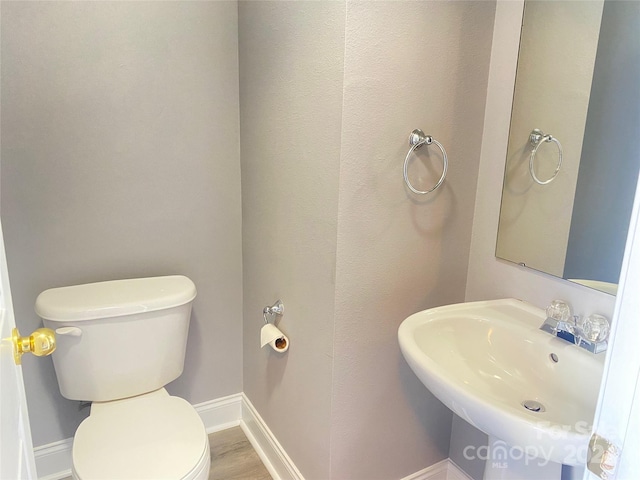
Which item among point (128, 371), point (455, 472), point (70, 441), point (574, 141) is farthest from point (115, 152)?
point (455, 472)

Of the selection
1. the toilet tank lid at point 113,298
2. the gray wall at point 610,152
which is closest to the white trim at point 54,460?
the toilet tank lid at point 113,298

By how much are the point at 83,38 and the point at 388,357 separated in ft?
4.99

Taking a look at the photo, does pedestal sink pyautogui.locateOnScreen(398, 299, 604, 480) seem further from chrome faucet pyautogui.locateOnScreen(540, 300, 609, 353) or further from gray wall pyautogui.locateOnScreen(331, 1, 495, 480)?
gray wall pyautogui.locateOnScreen(331, 1, 495, 480)

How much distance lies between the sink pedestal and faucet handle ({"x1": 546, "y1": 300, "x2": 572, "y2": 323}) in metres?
0.37

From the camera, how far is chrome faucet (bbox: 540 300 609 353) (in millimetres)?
1173

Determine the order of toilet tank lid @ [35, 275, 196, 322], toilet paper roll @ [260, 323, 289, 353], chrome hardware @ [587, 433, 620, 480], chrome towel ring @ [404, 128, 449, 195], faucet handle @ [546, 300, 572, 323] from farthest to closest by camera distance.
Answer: toilet paper roll @ [260, 323, 289, 353], toilet tank lid @ [35, 275, 196, 322], chrome towel ring @ [404, 128, 449, 195], faucet handle @ [546, 300, 572, 323], chrome hardware @ [587, 433, 620, 480]

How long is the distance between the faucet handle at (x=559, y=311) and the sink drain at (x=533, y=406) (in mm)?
234

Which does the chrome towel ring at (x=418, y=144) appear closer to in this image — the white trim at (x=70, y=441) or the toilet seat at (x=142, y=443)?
the toilet seat at (x=142, y=443)

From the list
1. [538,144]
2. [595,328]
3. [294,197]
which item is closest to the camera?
[595,328]

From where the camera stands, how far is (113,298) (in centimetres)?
163

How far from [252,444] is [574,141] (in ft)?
5.83

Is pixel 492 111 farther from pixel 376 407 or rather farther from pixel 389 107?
pixel 376 407

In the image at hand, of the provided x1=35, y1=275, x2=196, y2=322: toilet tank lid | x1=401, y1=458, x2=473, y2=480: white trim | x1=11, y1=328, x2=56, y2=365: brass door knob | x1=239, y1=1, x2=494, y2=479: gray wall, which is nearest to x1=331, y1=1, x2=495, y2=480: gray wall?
x1=239, y1=1, x2=494, y2=479: gray wall

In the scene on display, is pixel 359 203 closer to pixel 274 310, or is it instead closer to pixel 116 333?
pixel 274 310
